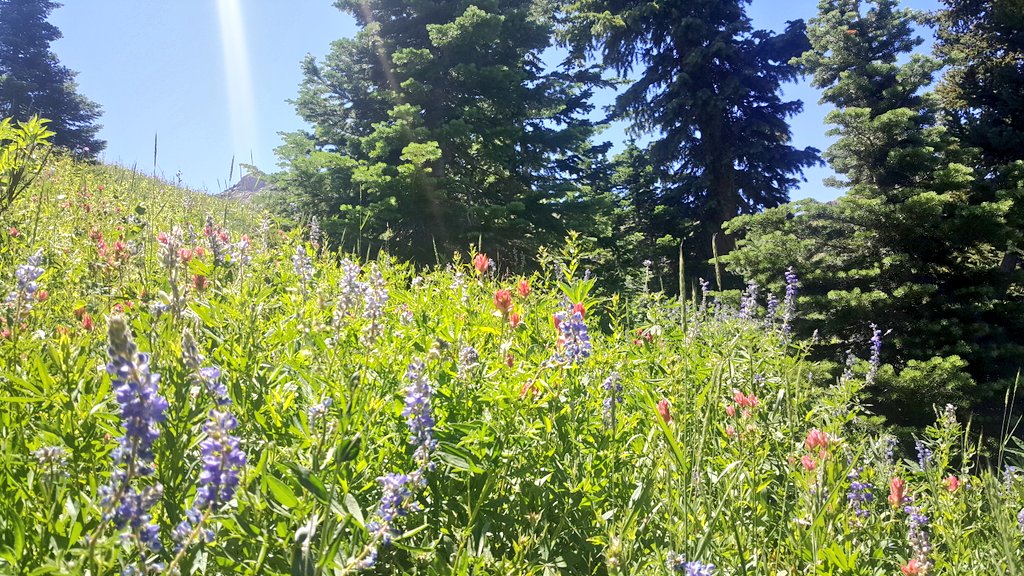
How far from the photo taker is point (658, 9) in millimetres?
11672

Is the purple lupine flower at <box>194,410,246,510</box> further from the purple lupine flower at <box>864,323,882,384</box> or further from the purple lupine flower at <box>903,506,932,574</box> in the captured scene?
the purple lupine flower at <box>864,323,882,384</box>

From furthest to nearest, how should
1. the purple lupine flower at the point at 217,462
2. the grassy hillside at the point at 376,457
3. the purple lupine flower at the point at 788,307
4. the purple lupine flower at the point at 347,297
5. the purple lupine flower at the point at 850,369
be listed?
the purple lupine flower at the point at 788,307 → the purple lupine flower at the point at 850,369 → the purple lupine flower at the point at 347,297 → the grassy hillside at the point at 376,457 → the purple lupine flower at the point at 217,462

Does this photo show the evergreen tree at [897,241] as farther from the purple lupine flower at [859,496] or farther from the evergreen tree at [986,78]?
the purple lupine flower at [859,496]

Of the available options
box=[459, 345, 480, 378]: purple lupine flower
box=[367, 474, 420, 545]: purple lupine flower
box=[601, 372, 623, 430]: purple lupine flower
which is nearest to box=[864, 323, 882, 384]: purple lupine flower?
box=[601, 372, 623, 430]: purple lupine flower

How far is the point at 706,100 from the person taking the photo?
11.9 meters

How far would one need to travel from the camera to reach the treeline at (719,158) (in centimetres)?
706

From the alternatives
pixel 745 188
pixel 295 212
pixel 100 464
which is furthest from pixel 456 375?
pixel 745 188

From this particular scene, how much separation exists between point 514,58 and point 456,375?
9416 mm

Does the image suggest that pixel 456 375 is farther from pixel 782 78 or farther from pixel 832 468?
pixel 782 78

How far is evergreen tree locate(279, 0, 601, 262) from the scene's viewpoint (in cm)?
862

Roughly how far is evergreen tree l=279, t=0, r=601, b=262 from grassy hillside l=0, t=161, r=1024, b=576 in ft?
20.9

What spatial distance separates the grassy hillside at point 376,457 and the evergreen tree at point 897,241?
5.18 metres

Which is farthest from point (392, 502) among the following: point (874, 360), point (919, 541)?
point (874, 360)

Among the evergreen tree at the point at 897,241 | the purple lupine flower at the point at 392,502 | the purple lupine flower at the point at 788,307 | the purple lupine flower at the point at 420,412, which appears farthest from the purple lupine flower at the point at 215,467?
the evergreen tree at the point at 897,241
